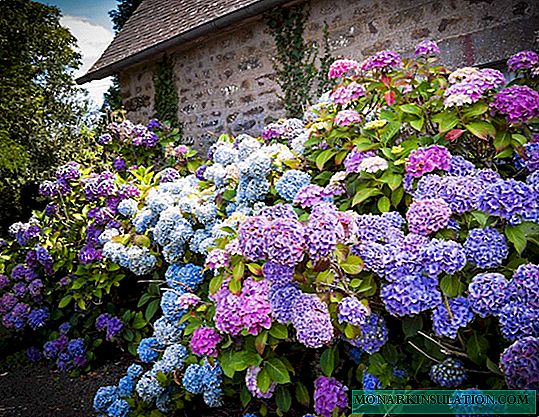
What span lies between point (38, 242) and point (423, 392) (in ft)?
14.1

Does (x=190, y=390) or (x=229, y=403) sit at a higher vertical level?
(x=190, y=390)

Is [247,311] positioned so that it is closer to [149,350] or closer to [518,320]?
[518,320]

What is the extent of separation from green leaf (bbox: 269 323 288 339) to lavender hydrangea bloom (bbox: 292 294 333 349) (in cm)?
16

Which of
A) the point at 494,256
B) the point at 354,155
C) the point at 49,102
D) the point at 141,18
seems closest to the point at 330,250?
the point at 494,256

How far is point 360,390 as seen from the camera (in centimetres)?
227

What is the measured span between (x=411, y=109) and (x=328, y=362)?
56.3 inches

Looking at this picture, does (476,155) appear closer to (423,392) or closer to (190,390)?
(423,392)

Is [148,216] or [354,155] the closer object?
[354,155]

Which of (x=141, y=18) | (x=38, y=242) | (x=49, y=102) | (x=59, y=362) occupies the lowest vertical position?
(x=59, y=362)

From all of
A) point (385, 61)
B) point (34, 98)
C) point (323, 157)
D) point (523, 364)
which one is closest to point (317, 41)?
point (385, 61)

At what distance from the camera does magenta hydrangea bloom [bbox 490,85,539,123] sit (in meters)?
2.46

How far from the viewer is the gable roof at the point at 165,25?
5686mm

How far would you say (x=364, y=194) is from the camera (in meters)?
2.52

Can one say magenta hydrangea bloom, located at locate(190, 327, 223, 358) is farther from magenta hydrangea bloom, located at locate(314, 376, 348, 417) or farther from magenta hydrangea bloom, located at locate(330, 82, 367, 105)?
magenta hydrangea bloom, located at locate(330, 82, 367, 105)
